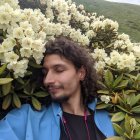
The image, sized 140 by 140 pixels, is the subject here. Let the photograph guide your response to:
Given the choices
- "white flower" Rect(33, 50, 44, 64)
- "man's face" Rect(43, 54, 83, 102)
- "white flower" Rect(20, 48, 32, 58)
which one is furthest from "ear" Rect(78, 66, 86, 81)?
"white flower" Rect(20, 48, 32, 58)

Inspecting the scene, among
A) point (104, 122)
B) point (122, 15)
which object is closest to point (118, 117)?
Answer: point (104, 122)

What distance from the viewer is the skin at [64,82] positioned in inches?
146

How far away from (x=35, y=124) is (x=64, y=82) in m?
0.45

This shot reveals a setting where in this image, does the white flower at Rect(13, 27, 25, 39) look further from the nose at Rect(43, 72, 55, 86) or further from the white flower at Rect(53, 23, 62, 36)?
the white flower at Rect(53, 23, 62, 36)

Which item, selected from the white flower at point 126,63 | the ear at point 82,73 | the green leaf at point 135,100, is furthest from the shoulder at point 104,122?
the white flower at point 126,63

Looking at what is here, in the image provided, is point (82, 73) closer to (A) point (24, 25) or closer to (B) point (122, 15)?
(A) point (24, 25)

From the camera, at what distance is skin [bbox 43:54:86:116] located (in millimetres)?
3707

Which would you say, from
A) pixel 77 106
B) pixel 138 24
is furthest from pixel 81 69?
pixel 138 24

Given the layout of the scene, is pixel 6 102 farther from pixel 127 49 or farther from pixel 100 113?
pixel 127 49

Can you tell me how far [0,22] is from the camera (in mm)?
3906

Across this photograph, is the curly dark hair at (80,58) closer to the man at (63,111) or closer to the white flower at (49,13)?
the man at (63,111)

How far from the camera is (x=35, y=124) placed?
366 cm

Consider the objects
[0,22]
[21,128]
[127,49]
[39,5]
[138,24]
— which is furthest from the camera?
[138,24]

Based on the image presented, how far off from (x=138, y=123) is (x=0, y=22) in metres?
1.61
